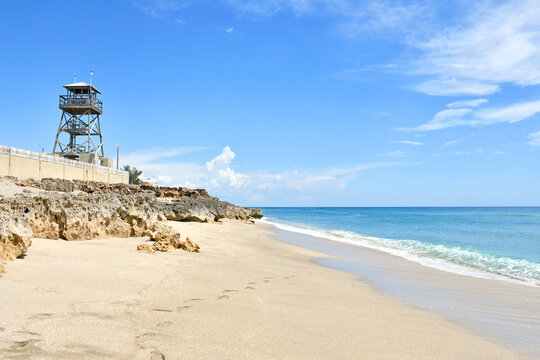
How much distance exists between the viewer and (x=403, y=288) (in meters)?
6.48

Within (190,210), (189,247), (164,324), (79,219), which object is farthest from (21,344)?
(190,210)

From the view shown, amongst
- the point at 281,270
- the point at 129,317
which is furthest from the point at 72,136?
the point at 129,317

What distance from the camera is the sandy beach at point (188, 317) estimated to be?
8.49 feet

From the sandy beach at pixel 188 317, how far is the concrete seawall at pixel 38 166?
18.2m

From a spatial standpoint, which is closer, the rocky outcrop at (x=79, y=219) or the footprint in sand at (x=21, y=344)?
the footprint in sand at (x=21, y=344)

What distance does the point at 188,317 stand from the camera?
338cm

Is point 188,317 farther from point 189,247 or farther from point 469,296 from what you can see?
point 469,296

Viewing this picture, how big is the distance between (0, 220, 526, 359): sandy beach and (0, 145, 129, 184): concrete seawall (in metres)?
18.2

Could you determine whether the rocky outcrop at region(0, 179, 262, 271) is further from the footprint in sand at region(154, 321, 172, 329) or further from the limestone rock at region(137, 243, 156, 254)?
the footprint in sand at region(154, 321, 172, 329)

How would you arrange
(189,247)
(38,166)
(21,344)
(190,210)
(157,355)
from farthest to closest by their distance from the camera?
(38,166) → (190,210) → (189,247) → (157,355) → (21,344)

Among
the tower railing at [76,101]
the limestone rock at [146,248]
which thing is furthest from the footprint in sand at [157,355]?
the tower railing at [76,101]

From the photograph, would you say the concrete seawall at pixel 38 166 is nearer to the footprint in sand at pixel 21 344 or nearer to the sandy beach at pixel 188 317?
the sandy beach at pixel 188 317

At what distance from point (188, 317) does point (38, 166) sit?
23.3 m

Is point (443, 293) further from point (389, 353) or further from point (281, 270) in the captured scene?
point (389, 353)
